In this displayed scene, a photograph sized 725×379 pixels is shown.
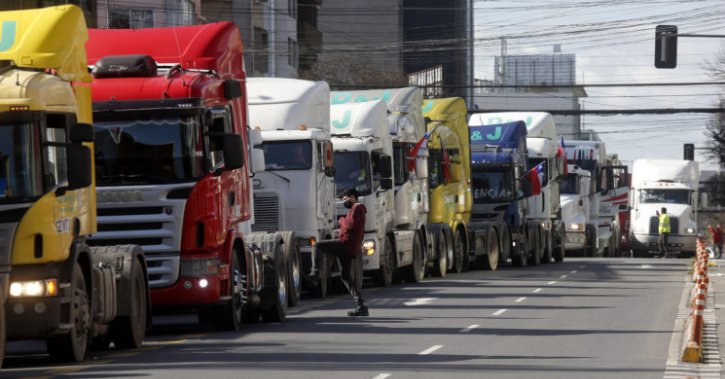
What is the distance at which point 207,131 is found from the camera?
21.1m

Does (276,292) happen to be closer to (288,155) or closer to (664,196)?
(288,155)

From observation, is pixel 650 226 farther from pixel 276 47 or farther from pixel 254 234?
pixel 254 234

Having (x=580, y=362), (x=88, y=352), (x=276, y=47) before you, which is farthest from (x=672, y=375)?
(x=276, y=47)

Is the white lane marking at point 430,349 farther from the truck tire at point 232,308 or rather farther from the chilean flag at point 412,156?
the chilean flag at point 412,156

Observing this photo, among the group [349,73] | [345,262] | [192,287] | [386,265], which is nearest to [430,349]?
[192,287]

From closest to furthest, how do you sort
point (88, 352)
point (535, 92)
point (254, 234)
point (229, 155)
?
point (88, 352) < point (229, 155) < point (254, 234) < point (535, 92)

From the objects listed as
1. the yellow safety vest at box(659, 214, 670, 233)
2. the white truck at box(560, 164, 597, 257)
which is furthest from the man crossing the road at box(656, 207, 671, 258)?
the white truck at box(560, 164, 597, 257)

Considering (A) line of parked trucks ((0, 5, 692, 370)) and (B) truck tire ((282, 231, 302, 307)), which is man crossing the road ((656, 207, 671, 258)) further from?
(B) truck tire ((282, 231, 302, 307))

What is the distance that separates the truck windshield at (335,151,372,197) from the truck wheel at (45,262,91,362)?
15.4 metres

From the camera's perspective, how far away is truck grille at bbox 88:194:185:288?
2073cm

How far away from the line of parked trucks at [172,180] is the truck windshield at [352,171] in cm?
4

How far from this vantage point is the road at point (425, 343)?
1630 cm

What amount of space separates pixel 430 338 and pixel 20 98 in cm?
679

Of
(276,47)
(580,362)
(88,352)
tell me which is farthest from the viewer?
(276,47)
